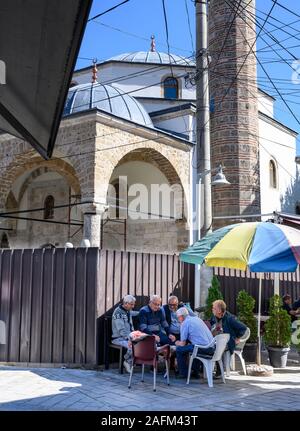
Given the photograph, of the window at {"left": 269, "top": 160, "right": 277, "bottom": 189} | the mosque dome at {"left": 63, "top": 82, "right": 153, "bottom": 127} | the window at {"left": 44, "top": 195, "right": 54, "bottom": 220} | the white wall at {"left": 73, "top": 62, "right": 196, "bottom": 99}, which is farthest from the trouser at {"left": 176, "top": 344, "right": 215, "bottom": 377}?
the white wall at {"left": 73, "top": 62, "right": 196, "bottom": 99}

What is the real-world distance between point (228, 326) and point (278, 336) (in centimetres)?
151

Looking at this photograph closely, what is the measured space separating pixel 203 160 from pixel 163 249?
829 centimetres

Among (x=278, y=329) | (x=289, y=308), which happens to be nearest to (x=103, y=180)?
(x=289, y=308)

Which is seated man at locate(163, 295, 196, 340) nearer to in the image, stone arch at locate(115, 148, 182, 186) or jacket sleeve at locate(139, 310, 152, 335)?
jacket sleeve at locate(139, 310, 152, 335)

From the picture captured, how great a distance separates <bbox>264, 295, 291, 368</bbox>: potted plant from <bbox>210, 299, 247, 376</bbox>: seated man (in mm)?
1227

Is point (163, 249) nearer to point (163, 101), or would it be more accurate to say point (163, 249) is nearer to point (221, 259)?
point (163, 101)

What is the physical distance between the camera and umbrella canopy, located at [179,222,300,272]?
19.9 ft

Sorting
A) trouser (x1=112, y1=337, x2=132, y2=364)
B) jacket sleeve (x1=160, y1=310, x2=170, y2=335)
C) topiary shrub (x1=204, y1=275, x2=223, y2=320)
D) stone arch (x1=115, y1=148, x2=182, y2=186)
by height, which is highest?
stone arch (x1=115, y1=148, x2=182, y2=186)

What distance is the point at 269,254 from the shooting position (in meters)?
6.16

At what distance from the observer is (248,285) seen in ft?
37.6

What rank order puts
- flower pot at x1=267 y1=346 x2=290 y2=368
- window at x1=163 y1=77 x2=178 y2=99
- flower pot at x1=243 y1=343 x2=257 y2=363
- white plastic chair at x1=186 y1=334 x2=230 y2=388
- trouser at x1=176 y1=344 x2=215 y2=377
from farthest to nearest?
window at x1=163 y1=77 x2=178 y2=99 < flower pot at x1=243 y1=343 x2=257 y2=363 < flower pot at x1=267 y1=346 x2=290 y2=368 < trouser at x1=176 y1=344 x2=215 y2=377 < white plastic chair at x1=186 y1=334 x2=230 y2=388

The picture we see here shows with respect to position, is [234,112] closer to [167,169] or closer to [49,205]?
[167,169]
